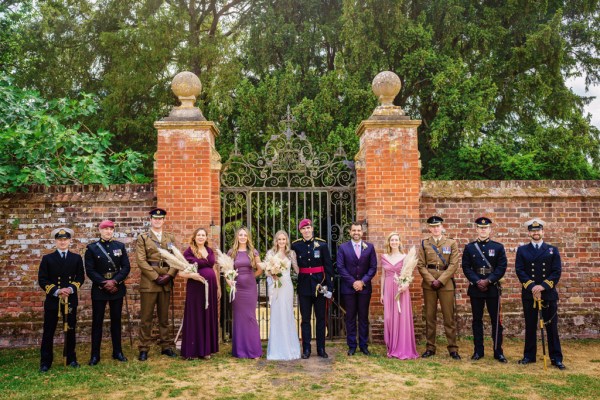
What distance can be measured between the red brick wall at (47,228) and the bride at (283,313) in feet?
7.15

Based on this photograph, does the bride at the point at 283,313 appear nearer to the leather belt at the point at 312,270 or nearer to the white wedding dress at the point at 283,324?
the white wedding dress at the point at 283,324

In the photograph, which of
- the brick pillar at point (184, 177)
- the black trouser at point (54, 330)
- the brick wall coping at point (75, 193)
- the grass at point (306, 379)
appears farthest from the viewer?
the brick wall coping at point (75, 193)

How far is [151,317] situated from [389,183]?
12.6 feet

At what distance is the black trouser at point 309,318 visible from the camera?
22.4 feet

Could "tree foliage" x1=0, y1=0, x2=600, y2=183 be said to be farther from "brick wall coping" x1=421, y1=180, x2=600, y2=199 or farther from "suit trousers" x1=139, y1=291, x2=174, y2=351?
"suit trousers" x1=139, y1=291, x2=174, y2=351

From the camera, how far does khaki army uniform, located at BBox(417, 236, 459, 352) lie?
22.4 ft

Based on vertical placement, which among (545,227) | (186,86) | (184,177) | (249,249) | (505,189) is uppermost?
(186,86)

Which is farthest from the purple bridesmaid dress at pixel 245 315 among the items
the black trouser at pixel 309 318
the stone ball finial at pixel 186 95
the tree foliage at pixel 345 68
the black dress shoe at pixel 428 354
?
the tree foliage at pixel 345 68

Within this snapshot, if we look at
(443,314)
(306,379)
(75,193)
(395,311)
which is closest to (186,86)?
(75,193)

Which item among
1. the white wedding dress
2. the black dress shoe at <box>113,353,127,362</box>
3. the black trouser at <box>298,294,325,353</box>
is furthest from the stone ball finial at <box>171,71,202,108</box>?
the black dress shoe at <box>113,353,127,362</box>

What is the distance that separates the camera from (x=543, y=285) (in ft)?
21.3

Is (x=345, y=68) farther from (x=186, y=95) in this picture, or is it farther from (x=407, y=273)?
(x=407, y=273)

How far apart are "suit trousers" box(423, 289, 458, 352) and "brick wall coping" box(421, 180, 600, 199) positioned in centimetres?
162

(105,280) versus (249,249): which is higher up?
(249,249)
